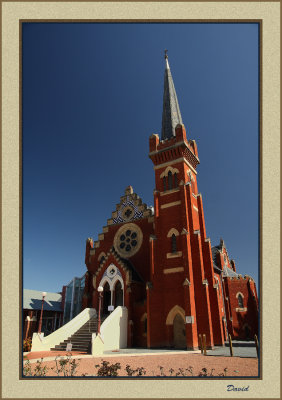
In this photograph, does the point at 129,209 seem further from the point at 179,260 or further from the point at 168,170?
the point at 179,260

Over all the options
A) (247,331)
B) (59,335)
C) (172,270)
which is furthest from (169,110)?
(247,331)

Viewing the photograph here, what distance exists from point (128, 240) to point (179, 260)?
28.5ft

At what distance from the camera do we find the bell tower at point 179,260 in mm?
22906

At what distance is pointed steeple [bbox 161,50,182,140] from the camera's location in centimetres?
3278

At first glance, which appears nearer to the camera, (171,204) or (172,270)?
(172,270)

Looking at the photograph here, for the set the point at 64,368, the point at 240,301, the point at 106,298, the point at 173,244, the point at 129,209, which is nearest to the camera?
the point at 64,368

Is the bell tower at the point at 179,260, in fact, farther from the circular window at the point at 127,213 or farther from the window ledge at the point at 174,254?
the circular window at the point at 127,213

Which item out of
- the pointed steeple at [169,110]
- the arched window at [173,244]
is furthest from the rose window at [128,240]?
the pointed steeple at [169,110]

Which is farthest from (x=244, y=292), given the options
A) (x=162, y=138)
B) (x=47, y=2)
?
(x=47, y=2)

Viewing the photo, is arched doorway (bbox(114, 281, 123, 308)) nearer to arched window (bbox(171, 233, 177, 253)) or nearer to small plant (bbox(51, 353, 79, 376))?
arched window (bbox(171, 233, 177, 253))

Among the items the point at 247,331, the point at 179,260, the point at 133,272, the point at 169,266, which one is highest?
the point at 179,260

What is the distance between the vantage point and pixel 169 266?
997 inches

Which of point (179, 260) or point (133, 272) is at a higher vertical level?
point (179, 260)

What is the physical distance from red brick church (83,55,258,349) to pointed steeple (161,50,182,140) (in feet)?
0.47
